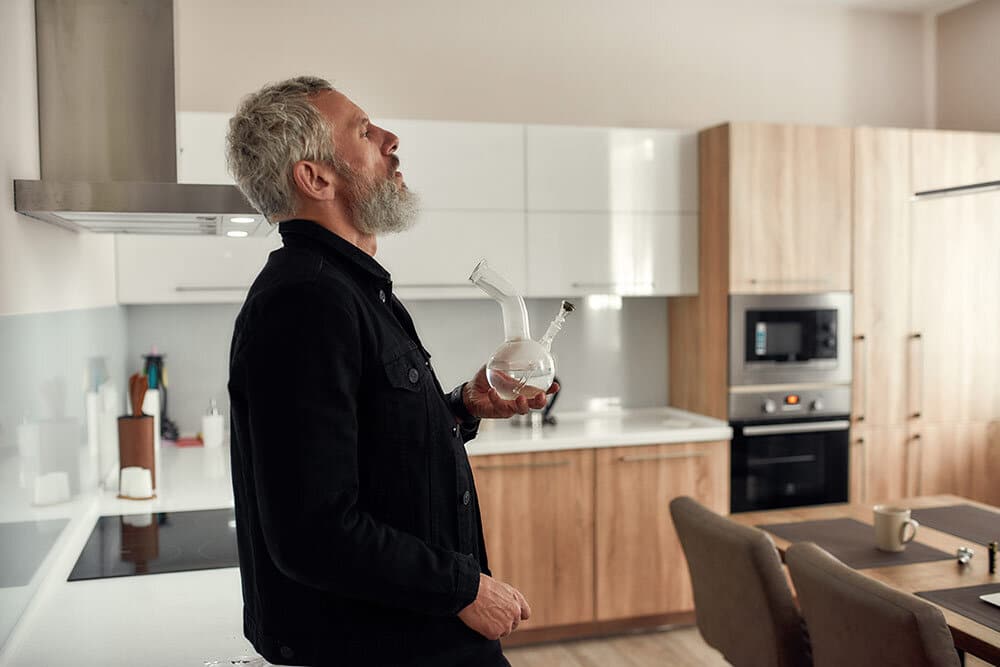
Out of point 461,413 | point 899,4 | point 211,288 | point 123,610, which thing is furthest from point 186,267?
point 899,4

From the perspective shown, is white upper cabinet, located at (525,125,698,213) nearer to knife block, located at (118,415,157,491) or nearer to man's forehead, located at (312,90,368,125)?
knife block, located at (118,415,157,491)

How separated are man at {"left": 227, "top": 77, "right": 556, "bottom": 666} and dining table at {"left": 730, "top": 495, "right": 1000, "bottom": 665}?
38.3 inches

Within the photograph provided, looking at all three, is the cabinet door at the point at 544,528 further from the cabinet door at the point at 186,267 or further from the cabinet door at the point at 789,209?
the cabinet door at the point at 186,267

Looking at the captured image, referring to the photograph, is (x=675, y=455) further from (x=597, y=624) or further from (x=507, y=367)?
(x=507, y=367)

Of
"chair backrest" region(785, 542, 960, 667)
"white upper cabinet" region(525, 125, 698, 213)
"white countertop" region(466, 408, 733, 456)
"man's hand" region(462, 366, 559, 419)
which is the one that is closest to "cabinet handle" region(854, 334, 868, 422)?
"white countertop" region(466, 408, 733, 456)

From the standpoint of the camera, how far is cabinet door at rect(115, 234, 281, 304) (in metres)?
3.34

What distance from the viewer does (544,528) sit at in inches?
139

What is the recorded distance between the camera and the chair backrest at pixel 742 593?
208 centimetres

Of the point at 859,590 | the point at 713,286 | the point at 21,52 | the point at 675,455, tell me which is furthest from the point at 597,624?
the point at 21,52

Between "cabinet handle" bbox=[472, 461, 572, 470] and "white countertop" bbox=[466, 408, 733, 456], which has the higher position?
"white countertop" bbox=[466, 408, 733, 456]

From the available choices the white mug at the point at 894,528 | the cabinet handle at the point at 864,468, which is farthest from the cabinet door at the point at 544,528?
the white mug at the point at 894,528

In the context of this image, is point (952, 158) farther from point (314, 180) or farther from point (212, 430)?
point (314, 180)

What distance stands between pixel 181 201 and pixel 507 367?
809 mm

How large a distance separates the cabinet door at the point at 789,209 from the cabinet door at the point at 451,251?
0.88 metres
